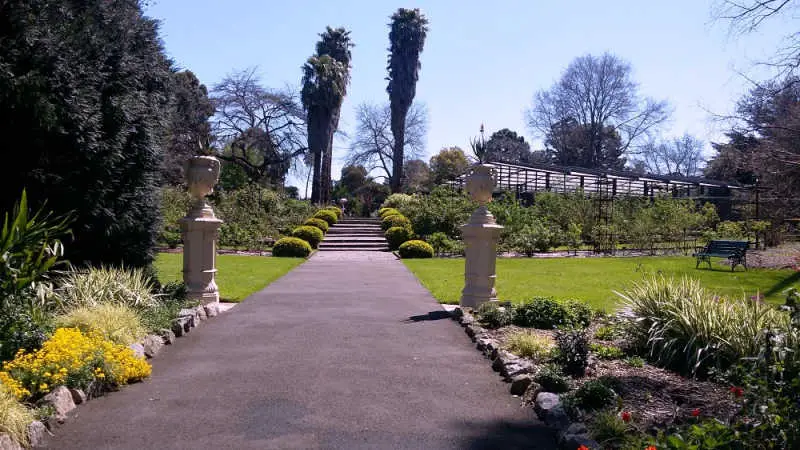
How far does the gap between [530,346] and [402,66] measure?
138 ft

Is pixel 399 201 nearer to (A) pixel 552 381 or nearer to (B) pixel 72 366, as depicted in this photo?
(A) pixel 552 381

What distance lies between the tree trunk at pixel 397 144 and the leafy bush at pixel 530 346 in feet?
131

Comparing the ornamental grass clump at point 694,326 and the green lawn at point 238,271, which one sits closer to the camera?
the ornamental grass clump at point 694,326

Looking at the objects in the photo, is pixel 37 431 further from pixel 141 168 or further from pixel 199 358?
pixel 141 168

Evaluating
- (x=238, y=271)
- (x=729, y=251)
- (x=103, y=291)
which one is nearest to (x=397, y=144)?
(x=238, y=271)

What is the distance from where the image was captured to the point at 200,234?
10656 millimetres

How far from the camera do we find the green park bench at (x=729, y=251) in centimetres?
1680

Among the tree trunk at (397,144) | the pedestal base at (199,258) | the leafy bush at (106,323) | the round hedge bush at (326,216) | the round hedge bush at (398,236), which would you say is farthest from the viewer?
the tree trunk at (397,144)

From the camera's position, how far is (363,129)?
54531mm

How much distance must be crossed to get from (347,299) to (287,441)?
7.36m

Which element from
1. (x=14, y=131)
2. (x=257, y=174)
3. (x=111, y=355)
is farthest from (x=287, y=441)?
(x=257, y=174)

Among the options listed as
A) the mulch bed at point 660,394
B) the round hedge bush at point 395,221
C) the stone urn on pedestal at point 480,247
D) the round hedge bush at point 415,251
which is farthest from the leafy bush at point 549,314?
the round hedge bush at point 395,221

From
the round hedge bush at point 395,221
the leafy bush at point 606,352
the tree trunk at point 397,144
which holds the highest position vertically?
the tree trunk at point 397,144

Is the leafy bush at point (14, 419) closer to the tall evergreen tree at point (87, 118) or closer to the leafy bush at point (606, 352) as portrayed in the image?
the leafy bush at point (606, 352)
